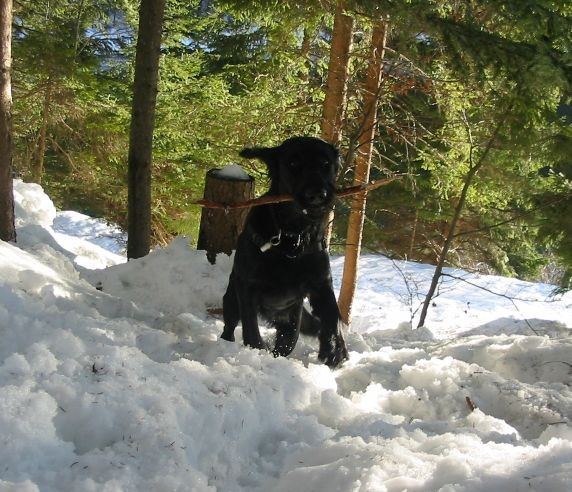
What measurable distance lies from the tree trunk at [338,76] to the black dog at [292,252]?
15.9 ft

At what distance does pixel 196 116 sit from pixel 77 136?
6.88 m

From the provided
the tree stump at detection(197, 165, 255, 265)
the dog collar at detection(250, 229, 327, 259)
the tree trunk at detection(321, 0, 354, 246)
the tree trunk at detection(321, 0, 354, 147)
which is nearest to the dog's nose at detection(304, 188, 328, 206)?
the dog collar at detection(250, 229, 327, 259)

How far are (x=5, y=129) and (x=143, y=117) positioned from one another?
1.81 m

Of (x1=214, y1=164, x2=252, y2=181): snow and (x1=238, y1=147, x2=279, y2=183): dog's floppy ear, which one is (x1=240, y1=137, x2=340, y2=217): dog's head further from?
(x1=214, y1=164, x2=252, y2=181): snow

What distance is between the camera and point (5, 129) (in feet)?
17.8

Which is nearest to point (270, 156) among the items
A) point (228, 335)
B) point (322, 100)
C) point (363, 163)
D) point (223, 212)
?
point (228, 335)

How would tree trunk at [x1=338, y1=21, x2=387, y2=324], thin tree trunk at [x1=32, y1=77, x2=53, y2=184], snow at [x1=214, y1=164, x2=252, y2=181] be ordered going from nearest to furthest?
snow at [x1=214, y1=164, x2=252, y2=181] < tree trunk at [x1=338, y1=21, x2=387, y2=324] < thin tree trunk at [x1=32, y1=77, x2=53, y2=184]

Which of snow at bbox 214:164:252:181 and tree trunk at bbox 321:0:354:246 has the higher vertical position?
tree trunk at bbox 321:0:354:246

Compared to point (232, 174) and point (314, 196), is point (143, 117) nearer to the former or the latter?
point (232, 174)

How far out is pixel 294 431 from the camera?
250 centimetres

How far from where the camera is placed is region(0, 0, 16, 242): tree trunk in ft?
17.6

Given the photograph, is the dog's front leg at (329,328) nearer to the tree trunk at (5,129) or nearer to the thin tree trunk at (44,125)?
the tree trunk at (5,129)

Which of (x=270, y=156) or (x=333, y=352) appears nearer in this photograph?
(x=333, y=352)

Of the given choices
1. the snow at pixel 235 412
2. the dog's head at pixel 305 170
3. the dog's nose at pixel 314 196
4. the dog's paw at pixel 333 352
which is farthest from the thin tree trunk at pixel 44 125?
the dog's paw at pixel 333 352
